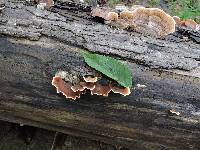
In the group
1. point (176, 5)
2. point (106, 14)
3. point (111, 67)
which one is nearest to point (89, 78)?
point (111, 67)

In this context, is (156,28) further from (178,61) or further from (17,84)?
(17,84)

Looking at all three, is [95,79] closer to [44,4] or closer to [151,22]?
[151,22]

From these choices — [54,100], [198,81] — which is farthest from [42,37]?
[198,81]

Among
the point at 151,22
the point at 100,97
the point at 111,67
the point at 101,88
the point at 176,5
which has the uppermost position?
the point at 151,22

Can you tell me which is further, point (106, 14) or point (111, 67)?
point (106, 14)

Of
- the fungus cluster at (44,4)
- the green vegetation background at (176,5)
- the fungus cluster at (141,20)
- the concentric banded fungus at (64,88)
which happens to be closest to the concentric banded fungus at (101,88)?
the concentric banded fungus at (64,88)

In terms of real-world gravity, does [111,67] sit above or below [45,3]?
below

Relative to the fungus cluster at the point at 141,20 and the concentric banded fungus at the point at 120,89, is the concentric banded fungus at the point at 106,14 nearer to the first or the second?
the fungus cluster at the point at 141,20
